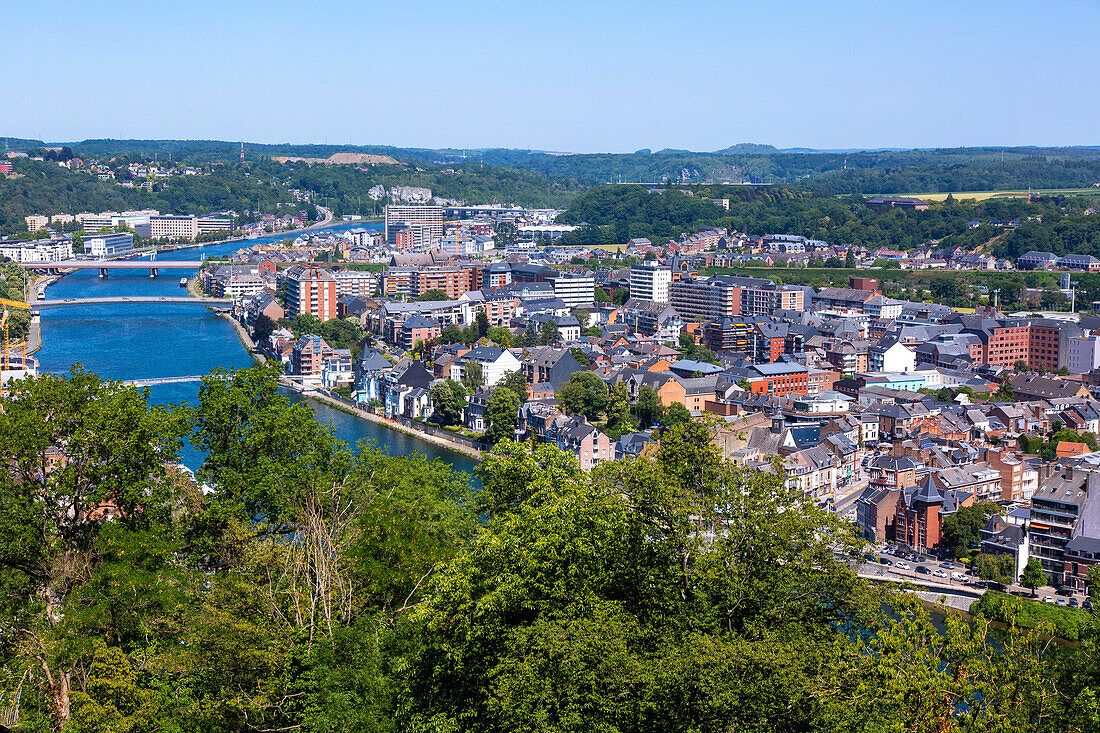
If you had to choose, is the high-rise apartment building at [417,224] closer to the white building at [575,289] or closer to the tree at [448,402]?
the white building at [575,289]

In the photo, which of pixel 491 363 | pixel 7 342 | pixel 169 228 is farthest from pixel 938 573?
pixel 169 228

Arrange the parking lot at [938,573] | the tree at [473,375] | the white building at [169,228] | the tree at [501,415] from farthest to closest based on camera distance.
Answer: the white building at [169,228] < the tree at [473,375] < the tree at [501,415] < the parking lot at [938,573]

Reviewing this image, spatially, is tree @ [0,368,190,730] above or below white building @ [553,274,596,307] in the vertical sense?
above

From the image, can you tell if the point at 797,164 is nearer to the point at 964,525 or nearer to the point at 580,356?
the point at 580,356

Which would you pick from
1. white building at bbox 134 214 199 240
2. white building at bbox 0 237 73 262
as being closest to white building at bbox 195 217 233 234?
white building at bbox 134 214 199 240

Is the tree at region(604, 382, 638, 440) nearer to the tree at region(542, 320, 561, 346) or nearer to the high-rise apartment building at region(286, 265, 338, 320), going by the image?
the tree at region(542, 320, 561, 346)

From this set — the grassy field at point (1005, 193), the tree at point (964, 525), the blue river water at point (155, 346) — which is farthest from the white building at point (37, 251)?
the grassy field at point (1005, 193)
